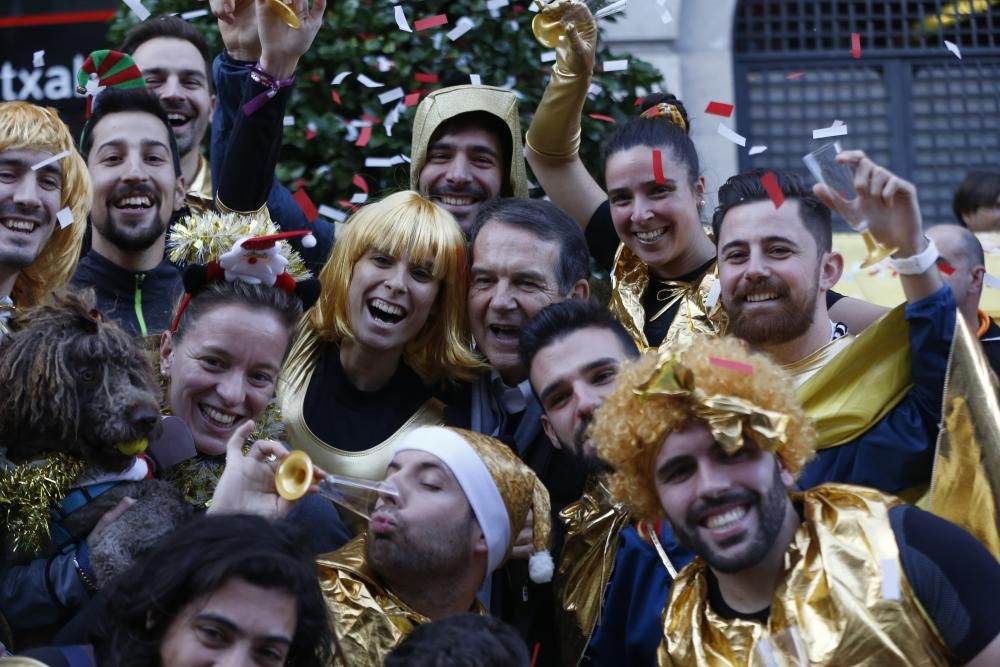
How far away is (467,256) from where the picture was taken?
18.4ft

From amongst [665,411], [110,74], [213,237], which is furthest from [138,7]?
[665,411]

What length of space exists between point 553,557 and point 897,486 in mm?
1141

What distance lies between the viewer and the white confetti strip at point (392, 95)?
691 centimetres

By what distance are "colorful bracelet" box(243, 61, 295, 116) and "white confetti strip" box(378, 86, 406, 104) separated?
1387 mm

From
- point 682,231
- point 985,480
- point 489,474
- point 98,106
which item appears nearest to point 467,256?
point 682,231

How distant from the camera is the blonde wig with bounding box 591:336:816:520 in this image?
13.6ft

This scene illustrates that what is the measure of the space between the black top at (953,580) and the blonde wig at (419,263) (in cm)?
197

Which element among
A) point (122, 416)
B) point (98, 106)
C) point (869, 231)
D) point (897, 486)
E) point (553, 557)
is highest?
point (98, 106)

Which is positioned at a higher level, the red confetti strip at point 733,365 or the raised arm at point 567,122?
the raised arm at point 567,122

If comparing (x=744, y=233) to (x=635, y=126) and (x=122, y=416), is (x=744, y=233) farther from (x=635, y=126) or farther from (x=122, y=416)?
(x=122, y=416)

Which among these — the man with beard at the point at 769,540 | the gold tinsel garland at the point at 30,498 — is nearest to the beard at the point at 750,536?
the man with beard at the point at 769,540

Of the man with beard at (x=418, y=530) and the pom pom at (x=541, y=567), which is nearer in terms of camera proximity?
the man with beard at (x=418, y=530)

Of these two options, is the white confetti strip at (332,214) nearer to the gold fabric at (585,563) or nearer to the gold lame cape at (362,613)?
the gold fabric at (585,563)

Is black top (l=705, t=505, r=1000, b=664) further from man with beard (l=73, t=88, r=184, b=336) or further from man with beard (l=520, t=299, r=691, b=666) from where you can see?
man with beard (l=73, t=88, r=184, b=336)
